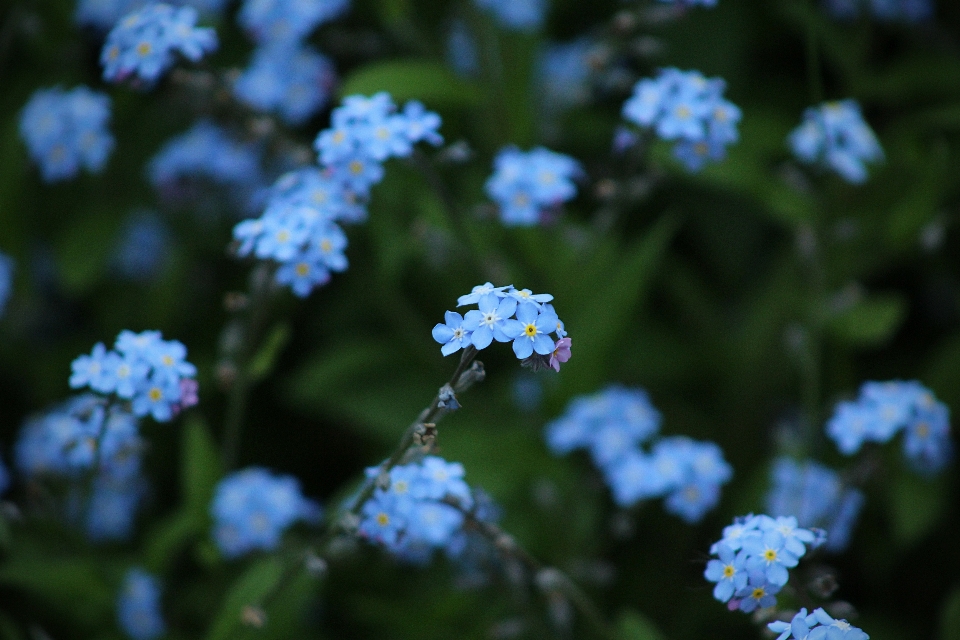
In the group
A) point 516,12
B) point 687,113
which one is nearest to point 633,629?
point 687,113

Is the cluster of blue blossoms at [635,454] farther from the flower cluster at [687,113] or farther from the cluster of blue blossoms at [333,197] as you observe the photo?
the cluster of blue blossoms at [333,197]

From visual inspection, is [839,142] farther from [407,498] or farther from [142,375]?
[142,375]

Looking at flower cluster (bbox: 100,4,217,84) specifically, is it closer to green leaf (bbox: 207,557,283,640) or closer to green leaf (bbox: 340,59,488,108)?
green leaf (bbox: 340,59,488,108)

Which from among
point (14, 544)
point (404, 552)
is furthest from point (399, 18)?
point (14, 544)

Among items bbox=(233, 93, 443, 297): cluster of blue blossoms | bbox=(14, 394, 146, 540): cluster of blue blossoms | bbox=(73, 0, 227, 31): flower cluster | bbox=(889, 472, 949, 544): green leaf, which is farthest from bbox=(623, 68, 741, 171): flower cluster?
bbox=(73, 0, 227, 31): flower cluster

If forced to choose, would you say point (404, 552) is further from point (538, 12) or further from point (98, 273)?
point (538, 12)

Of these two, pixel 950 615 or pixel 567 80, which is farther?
pixel 567 80

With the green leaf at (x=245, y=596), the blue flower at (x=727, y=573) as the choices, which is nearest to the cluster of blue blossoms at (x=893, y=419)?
the blue flower at (x=727, y=573)
